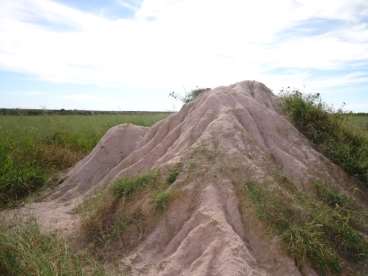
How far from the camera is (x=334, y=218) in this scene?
529cm

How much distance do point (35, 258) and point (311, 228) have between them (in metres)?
2.61

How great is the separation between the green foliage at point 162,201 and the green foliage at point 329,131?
2871 mm

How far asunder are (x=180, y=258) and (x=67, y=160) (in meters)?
6.24

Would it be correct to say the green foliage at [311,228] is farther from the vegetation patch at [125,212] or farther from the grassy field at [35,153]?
the grassy field at [35,153]

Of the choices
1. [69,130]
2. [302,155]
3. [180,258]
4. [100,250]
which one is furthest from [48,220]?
[69,130]

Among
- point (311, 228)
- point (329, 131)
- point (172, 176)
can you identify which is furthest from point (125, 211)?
point (329, 131)

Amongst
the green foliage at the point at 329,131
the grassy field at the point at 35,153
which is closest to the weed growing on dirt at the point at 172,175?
the green foliage at the point at 329,131

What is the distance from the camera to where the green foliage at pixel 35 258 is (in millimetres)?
4039

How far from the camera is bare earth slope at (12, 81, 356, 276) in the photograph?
459 centimetres

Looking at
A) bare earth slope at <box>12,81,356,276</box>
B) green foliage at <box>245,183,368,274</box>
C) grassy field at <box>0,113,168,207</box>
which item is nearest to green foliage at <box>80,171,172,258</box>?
bare earth slope at <box>12,81,356,276</box>

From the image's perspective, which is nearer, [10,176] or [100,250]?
[100,250]

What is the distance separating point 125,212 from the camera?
18.3ft

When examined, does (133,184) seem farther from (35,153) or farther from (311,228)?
(35,153)

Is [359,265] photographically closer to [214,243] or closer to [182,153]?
[214,243]
